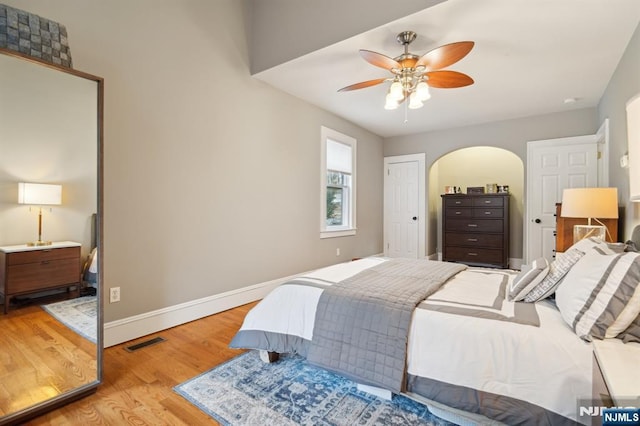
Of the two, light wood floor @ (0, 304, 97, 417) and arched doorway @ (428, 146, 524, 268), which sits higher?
arched doorway @ (428, 146, 524, 268)

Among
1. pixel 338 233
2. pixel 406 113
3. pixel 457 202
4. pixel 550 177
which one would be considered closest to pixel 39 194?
Answer: pixel 338 233

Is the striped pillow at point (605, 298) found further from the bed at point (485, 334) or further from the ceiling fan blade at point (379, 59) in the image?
the ceiling fan blade at point (379, 59)

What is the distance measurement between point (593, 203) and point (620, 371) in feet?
8.52

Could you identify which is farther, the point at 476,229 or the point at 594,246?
the point at 476,229

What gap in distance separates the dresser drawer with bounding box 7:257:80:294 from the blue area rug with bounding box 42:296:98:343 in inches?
4.8

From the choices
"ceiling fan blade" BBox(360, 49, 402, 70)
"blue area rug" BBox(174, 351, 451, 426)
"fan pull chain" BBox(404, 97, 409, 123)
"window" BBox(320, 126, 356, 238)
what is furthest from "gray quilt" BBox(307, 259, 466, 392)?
"fan pull chain" BBox(404, 97, 409, 123)

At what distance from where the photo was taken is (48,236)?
1.68 metres

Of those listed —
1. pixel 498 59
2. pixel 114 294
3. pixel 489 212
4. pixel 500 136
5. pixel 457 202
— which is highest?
pixel 498 59

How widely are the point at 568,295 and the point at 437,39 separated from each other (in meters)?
2.28

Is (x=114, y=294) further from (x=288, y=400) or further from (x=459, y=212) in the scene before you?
(x=459, y=212)

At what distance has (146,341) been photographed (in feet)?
8.04

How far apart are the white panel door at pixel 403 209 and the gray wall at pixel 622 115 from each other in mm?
2738

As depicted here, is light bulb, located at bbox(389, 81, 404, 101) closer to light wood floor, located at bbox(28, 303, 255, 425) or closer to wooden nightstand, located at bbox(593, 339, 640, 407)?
wooden nightstand, located at bbox(593, 339, 640, 407)

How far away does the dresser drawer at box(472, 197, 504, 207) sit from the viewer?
17.0 feet
